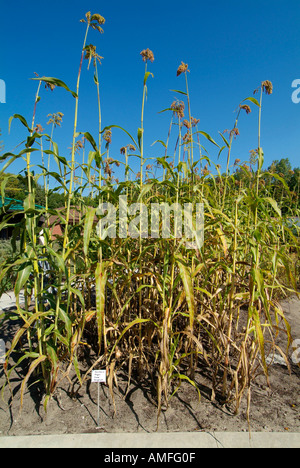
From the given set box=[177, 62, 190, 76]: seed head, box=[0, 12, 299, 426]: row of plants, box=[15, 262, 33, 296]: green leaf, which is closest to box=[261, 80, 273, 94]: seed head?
box=[0, 12, 299, 426]: row of plants

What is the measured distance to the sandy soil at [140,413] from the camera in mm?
1620

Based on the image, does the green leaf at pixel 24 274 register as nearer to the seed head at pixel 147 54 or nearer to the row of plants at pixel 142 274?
the row of plants at pixel 142 274

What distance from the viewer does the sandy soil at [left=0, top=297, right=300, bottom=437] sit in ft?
5.32

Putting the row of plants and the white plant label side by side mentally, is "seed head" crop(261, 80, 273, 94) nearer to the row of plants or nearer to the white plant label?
the row of plants

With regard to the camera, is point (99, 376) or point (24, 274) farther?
point (99, 376)

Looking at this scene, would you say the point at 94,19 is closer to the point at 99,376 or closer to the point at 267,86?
the point at 267,86

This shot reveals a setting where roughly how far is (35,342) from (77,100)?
2.10m

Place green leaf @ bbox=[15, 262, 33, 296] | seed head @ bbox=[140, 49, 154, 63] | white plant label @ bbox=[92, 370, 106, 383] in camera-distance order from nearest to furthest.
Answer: green leaf @ bbox=[15, 262, 33, 296] < white plant label @ bbox=[92, 370, 106, 383] < seed head @ bbox=[140, 49, 154, 63]

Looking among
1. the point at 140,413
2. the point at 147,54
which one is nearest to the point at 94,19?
the point at 147,54

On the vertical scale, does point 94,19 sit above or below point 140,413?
above

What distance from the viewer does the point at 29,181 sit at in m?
1.57

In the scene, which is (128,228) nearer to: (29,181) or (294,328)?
(29,181)

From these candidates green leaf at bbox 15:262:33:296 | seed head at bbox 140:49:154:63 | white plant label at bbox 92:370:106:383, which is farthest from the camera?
seed head at bbox 140:49:154:63

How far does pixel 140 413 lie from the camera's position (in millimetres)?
1728
